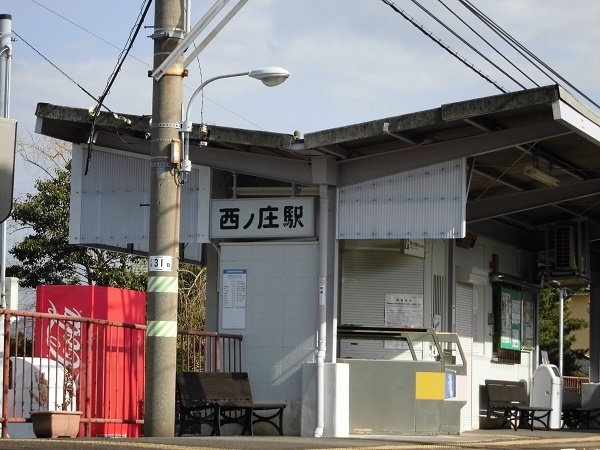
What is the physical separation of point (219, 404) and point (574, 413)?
1014cm

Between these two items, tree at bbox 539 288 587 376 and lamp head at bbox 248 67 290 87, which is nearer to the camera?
lamp head at bbox 248 67 290 87

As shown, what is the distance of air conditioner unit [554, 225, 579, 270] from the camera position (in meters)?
22.1

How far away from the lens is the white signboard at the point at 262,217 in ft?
56.5

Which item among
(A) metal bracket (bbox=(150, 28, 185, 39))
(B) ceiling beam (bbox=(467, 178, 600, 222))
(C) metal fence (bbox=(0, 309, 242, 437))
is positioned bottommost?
(C) metal fence (bbox=(0, 309, 242, 437))

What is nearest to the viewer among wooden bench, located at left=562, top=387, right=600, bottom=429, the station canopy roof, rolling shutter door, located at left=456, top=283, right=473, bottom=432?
the station canopy roof

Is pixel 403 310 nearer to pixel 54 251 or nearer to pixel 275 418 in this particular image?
pixel 275 418

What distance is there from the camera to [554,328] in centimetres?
5584

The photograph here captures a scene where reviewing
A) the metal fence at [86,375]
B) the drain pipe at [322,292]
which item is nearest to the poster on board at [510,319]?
the drain pipe at [322,292]

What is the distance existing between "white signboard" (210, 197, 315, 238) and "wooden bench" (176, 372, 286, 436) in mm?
2268

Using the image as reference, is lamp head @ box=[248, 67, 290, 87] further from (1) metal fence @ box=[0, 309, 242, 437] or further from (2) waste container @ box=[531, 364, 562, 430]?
(2) waste container @ box=[531, 364, 562, 430]

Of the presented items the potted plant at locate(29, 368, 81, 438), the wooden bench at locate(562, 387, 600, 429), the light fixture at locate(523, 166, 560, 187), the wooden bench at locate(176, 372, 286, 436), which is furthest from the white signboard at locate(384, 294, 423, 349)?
the potted plant at locate(29, 368, 81, 438)

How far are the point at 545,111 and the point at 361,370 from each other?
4.72m

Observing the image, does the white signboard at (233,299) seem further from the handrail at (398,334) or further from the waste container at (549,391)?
the waste container at (549,391)

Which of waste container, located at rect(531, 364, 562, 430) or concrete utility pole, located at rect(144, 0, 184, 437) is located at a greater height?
concrete utility pole, located at rect(144, 0, 184, 437)
